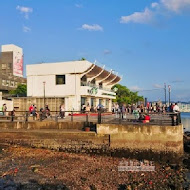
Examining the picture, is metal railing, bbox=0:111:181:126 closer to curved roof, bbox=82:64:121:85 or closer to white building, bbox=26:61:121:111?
white building, bbox=26:61:121:111

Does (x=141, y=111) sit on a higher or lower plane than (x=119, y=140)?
higher

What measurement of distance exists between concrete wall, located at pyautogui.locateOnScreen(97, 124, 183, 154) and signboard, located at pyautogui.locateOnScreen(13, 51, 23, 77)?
94.8m

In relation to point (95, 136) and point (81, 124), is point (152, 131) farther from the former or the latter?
point (81, 124)

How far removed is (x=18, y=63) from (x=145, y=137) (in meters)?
99.9

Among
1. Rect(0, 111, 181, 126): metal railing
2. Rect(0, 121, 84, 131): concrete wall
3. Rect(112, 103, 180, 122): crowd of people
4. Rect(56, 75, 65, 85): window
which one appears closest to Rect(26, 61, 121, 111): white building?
Rect(56, 75, 65, 85): window

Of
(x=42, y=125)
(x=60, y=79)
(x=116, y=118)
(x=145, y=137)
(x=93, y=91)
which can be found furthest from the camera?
(x=93, y=91)

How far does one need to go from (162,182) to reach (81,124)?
8591 millimetres

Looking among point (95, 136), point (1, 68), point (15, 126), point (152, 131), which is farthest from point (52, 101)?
point (1, 68)

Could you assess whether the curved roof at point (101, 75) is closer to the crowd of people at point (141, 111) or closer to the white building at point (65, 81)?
the white building at point (65, 81)

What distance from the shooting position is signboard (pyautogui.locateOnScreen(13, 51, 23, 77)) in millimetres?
103688

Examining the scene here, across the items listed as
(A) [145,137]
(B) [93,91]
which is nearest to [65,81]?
(B) [93,91]

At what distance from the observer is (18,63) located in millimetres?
106438

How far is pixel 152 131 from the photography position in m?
15.8

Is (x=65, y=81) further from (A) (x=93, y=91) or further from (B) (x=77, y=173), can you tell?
(B) (x=77, y=173)
